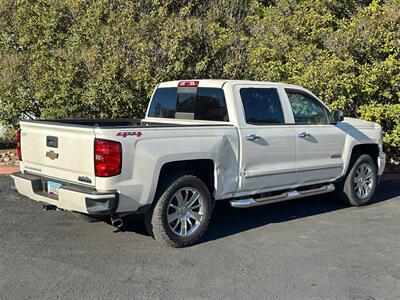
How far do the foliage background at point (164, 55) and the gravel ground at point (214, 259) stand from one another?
3043 millimetres

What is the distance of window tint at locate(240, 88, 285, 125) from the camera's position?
242 inches

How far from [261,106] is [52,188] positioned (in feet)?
8.98

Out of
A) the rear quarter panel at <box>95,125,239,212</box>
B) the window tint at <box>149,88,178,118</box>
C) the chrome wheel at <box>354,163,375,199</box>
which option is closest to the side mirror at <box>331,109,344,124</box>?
the chrome wheel at <box>354,163,375,199</box>

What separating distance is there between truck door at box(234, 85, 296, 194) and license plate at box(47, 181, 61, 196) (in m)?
2.09

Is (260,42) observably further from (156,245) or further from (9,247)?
(9,247)

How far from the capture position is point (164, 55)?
945cm

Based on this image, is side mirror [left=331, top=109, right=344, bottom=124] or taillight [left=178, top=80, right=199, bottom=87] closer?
taillight [left=178, top=80, right=199, bottom=87]

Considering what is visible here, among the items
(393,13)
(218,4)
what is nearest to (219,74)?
(218,4)

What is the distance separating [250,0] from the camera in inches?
456

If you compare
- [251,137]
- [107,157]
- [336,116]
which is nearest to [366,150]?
[336,116]

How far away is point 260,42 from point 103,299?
7571 millimetres

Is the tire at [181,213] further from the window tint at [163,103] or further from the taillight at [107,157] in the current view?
the window tint at [163,103]

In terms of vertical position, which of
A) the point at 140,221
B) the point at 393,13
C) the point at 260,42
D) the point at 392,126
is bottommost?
the point at 140,221

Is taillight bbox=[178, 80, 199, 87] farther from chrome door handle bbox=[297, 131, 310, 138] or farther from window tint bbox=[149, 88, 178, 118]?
chrome door handle bbox=[297, 131, 310, 138]
